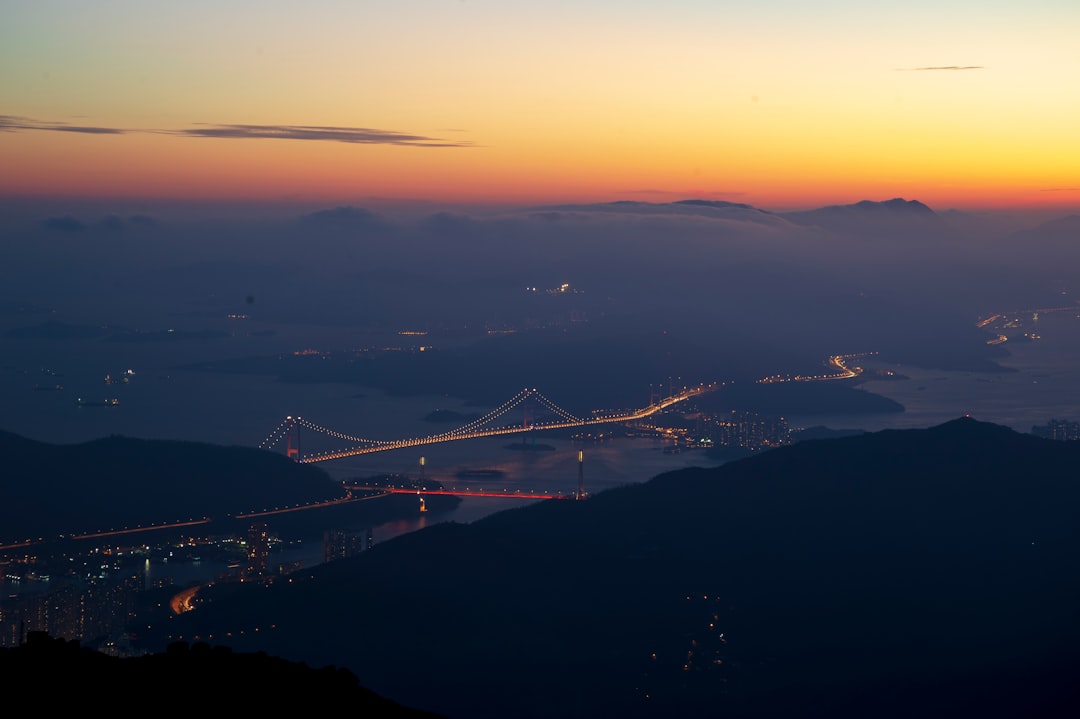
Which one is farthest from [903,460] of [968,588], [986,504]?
[968,588]

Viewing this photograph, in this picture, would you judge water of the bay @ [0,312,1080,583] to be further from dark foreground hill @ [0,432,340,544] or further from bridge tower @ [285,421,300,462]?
dark foreground hill @ [0,432,340,544]

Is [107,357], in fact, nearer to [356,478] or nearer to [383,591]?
[356,478]

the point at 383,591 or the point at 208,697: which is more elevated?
the point at 208,697

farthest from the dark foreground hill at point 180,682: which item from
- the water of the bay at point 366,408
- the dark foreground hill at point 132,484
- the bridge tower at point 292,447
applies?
the bridge tower at point 292,447

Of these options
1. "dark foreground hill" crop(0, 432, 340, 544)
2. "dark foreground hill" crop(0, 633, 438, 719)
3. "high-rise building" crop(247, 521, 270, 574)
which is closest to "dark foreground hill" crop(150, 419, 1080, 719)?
"high-rise building" crop(247, 521, 270, 574)

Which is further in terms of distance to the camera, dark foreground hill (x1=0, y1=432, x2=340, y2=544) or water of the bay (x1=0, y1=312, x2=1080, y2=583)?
water of the bay (x1=0, y1=312, x2=1080, y2=583)

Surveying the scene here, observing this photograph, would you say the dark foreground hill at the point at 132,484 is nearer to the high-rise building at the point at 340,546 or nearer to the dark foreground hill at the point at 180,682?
the high-rise building at the point at 340,546

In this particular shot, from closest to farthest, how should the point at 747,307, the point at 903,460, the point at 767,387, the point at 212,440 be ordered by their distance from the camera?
the point at 903,460, the point at 212,440, the point at 767,387, the point at 747,307
